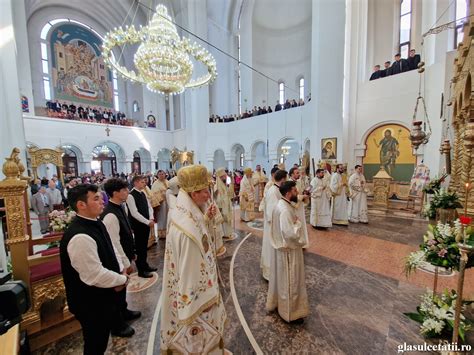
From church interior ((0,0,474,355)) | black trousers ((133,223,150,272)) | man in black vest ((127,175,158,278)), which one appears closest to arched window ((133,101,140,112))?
church interior ((0,0,474,355))

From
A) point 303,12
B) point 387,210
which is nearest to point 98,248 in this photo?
point 387,210

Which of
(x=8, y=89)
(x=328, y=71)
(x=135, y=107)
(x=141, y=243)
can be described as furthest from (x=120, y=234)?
(x=135, y=107)

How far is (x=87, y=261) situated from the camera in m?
1.63

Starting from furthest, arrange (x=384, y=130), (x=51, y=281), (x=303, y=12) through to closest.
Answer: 1. (x=303, y=12)
2. (x=384, y=130)
3. (x=51, y=281)

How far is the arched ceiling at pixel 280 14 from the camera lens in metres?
17.7

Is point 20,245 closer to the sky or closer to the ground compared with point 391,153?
closer to the ground

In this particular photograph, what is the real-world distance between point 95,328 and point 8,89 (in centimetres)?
823

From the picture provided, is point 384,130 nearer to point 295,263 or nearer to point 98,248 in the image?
point 295,263

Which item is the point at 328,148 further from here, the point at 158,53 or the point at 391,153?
the point at 158,53

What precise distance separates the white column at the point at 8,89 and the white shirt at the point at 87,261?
6809 mm

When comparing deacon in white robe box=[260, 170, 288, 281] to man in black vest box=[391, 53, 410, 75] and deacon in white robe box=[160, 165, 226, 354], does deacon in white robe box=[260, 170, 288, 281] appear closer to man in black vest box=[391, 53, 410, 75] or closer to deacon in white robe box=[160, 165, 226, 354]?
deacon in white robe box=[160, 165, 226, 354]

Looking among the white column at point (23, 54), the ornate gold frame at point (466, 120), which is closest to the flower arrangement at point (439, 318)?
the ornate gold frame at point (466, 120)

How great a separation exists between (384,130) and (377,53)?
17.1ft

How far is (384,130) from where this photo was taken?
10.7 meters
